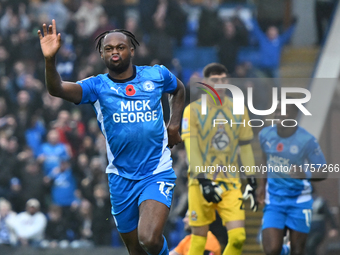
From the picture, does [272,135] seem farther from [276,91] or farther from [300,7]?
[300,7]

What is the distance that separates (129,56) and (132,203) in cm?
146

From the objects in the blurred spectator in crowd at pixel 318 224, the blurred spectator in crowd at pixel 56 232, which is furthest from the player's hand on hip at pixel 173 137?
the blurred spectator in crowd at pixel 56 232

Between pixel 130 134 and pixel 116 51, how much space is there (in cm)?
82

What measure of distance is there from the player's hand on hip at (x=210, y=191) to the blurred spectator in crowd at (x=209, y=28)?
8.01m

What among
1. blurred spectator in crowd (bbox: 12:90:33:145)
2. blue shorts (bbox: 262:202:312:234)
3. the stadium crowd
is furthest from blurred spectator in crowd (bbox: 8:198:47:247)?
blue shorts (bbox: 262:202:312:234)

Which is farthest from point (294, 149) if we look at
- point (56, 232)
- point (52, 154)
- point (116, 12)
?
point (116, 12)

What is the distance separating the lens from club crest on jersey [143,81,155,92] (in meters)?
6.11

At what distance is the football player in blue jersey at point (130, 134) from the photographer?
594 centimetres

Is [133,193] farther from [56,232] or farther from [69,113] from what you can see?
[69,113]

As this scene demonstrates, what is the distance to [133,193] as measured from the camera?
6.03 meters

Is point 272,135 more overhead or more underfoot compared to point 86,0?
more underfoot

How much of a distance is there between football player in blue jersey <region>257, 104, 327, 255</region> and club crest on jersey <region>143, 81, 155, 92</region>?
220 cm

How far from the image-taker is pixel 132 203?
606 centimetres

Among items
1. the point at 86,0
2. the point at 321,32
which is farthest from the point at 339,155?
the point at 86,0
